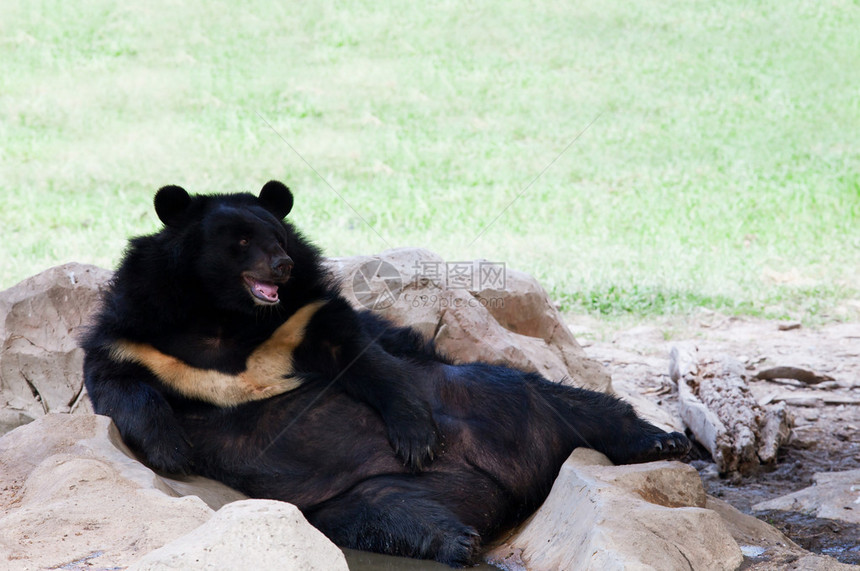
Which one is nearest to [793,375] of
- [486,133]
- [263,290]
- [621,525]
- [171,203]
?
[621,525]

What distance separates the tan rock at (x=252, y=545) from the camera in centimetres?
229

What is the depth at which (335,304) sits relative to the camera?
12.8 ft

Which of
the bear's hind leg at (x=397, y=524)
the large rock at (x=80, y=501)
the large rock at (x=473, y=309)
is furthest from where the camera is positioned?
the large rock at (x=473, y=309)

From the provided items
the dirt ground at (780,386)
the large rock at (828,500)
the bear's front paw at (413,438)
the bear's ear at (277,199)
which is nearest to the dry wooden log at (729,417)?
the dirt ground at (780,386)

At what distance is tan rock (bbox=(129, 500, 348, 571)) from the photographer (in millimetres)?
2285

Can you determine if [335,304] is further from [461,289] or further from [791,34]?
[791,34]

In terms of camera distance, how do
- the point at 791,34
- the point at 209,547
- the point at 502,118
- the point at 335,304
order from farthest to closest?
the point at 791,34 < the point at 502,118 < the point at 335,304 < the point at 209,547

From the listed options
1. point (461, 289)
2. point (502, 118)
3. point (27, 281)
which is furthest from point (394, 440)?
point (502, 118)

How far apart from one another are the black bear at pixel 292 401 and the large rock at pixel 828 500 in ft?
2.59

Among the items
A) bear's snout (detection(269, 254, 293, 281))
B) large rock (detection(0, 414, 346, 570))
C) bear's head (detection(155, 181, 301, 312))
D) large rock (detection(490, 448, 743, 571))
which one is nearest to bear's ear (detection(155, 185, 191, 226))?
bear's head (detection(155, 181, 301, 312))

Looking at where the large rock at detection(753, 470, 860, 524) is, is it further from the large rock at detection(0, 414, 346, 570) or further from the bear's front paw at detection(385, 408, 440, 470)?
the large rock at detection(0, 414, 346, 570)

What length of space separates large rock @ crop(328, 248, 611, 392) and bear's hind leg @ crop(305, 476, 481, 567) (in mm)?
1583

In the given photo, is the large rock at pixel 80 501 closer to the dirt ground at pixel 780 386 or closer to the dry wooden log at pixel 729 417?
the dirt ground at pixel 780 386

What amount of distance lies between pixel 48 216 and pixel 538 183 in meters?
6.34
